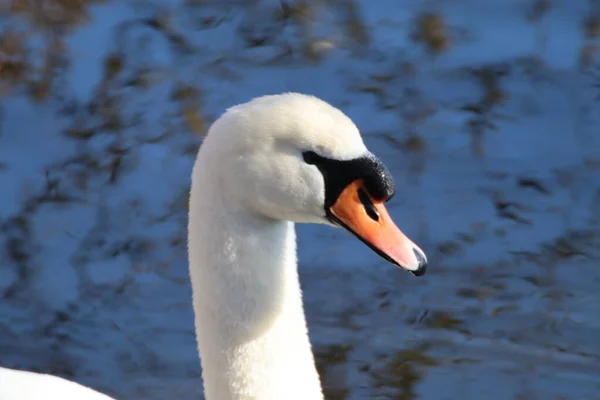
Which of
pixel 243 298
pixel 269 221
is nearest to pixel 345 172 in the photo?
pixel 269 221

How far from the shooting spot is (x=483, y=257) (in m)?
5.62

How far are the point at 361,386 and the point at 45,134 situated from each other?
2519 mm

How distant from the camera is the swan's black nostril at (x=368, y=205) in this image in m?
3.29

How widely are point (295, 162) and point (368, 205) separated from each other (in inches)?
8.7

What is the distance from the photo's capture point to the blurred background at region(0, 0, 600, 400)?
16.9 ft

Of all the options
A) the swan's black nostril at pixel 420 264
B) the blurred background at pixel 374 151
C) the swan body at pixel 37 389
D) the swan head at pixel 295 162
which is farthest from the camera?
the blurred background at pixel 374 151

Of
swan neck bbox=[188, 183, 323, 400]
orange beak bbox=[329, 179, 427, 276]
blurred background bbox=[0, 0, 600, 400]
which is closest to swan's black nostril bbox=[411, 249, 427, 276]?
orange beak bbox=[329, 179, 427, 276]

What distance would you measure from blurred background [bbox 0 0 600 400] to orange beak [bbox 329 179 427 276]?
1.68m

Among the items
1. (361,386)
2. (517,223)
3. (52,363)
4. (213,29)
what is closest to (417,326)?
(361,386)

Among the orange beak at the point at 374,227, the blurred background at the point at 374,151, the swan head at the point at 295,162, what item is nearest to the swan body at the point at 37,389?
the blurred background at the point at 374,151

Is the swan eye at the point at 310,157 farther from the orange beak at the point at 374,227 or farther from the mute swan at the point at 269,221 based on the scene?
the orange beak at the point at 374,227

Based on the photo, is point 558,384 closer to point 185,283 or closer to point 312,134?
point 185,283

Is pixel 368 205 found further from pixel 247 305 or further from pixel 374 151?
pixel 374 151

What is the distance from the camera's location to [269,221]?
131 inches
